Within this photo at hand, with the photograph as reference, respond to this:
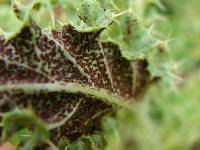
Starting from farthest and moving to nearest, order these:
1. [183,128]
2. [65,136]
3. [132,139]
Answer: [183,128] → [132,139] → [65,136]

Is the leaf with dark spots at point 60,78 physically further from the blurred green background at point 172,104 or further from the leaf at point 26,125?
the blurred green background at point 172,104

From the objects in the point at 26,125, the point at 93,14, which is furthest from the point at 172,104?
the point at 26,125

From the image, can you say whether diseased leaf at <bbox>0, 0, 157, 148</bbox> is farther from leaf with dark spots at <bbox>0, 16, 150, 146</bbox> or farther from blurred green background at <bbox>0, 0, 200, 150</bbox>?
blurred green background at <bbox>0, 0, 200, 150</bbox>

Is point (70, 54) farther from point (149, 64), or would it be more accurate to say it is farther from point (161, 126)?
point (161, 126)

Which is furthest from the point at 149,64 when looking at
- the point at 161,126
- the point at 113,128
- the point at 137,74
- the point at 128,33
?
the point at 161,126

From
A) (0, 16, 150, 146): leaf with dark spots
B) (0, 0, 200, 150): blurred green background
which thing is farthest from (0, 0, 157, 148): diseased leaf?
(0, 0, 200, 150): blurred green background

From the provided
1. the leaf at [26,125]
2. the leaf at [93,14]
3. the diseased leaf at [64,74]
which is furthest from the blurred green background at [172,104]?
the leaf at [26,125]
